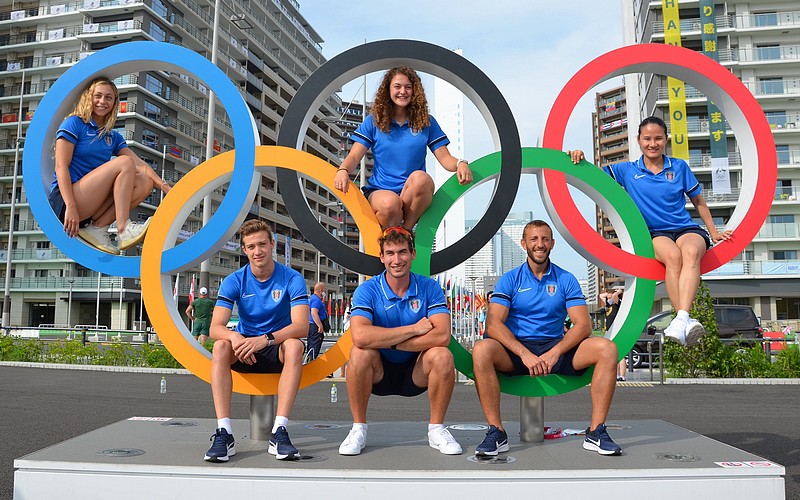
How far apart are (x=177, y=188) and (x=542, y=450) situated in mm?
3251

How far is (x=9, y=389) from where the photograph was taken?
32.0ft

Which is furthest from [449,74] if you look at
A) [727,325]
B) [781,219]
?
[781,219]

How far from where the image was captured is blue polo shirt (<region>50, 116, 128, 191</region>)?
15.7 feet

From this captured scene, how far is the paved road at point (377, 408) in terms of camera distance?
5.95 m

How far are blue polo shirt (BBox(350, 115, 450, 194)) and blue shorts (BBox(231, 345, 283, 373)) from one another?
1.47m

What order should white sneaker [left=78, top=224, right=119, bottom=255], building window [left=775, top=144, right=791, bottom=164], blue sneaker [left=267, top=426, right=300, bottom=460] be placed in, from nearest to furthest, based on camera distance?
blue sneaker [left=267, top=426, right=300, bottom=460] → white sneaker [left=78, top=224, right=119, bottom=255] → building window [left=775, top=144, right=791, bottom=164]

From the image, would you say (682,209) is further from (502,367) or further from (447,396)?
(447,396)

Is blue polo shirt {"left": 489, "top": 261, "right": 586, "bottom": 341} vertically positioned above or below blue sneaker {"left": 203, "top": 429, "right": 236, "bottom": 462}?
above

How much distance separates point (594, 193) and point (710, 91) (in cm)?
129

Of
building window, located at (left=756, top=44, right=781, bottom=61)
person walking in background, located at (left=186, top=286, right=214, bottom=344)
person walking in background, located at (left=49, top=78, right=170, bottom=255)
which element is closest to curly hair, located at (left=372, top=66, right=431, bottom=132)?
person walking in background, located at (left=49, top=78, right=170, bottom=255)

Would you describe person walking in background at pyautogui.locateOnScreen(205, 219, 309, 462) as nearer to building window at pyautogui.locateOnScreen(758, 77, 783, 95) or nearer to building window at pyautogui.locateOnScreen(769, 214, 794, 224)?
building window at pyautogui.locateOnScreen(769, 214, 794, 224)

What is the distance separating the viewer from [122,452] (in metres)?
3.86

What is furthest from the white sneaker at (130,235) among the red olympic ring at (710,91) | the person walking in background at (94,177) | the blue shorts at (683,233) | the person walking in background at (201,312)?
the person walking in background at (201,312)

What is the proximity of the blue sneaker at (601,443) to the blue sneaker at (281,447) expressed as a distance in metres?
1.90
